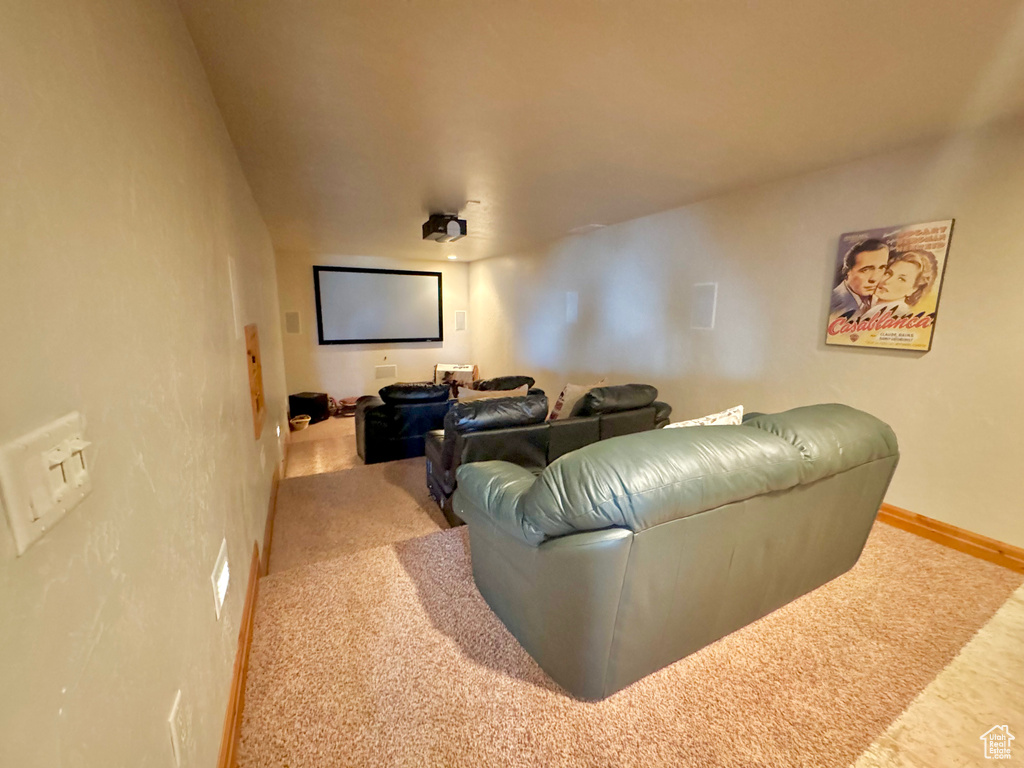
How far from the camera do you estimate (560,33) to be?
1371 mm

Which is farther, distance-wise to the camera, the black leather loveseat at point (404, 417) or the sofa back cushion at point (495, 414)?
the black leather loveseat at point (404, 417)

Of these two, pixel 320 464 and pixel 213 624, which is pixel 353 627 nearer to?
pixel 213 624

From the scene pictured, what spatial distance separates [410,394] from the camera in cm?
361

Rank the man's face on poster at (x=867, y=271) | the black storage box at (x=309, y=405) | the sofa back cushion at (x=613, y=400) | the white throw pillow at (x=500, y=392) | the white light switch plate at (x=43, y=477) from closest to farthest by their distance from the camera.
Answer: the white light switch plate at (x=43, y=477)
the man's face on poster at (x=867, y=271)
the sofa back cushion at (x=613, y=400)
the white throw pillow at (x=500, y=392)
the black storage box at (x=309, y=405)

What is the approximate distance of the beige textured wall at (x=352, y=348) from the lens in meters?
6.06

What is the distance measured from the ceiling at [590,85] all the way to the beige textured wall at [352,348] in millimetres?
3550

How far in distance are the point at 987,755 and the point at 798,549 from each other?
694 millimetres

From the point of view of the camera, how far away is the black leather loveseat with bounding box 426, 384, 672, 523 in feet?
7.72

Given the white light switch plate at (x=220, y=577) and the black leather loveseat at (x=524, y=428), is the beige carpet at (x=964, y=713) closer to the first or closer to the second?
the black leather loveseat at (x=524, y=428)

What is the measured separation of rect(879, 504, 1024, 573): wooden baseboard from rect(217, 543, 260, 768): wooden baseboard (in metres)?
3.52

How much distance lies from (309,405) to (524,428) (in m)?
4.47

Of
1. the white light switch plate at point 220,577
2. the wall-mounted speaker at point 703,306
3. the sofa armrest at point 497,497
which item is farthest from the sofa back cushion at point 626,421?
the white light switch plate at point 220,577

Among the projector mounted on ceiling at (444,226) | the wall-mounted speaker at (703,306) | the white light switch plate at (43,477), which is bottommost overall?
the white light switch plate at (43,477)

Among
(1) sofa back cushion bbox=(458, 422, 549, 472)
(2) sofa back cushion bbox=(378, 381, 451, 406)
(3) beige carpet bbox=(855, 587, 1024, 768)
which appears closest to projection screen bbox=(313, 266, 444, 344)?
(2) sofa back cushion bbox=(378, 381, 451, 406)
